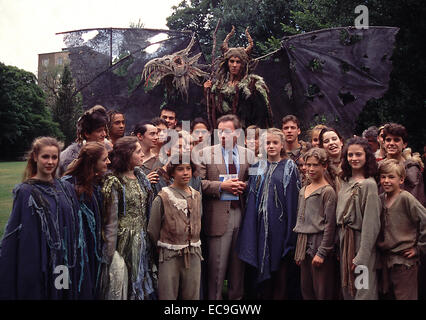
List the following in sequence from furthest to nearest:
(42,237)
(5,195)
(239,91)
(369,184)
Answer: (5,195), (239,91), (369,184), (42,237)

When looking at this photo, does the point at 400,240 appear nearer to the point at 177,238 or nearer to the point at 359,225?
the point at 359,225

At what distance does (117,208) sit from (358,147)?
211 centimetres

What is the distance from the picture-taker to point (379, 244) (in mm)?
3451

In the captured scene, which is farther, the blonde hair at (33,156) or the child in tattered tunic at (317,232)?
the child in tattered tunic at (317,232)

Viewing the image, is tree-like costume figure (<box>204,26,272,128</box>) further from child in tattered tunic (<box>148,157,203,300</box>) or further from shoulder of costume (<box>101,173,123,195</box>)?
shoulder of costume (<box>101,173,123,195</box>)

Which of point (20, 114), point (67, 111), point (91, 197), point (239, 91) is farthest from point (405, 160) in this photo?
point (67, 111)

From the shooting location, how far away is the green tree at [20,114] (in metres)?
33.9

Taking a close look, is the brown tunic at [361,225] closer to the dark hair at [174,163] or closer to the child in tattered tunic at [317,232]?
the child in tattered tunic at [317,232]

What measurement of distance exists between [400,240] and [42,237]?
2.83 m

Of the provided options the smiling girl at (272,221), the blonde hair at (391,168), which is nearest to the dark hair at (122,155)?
the smiling girl at (272,221)

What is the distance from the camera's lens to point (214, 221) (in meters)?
3.87

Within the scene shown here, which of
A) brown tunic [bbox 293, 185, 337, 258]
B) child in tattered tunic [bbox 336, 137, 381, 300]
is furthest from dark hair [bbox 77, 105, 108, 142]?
child in tattered tunic [bbox 336, 137, 381, 300]

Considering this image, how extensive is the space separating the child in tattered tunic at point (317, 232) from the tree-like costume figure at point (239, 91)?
1.68 meters

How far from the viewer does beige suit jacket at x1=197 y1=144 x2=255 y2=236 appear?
12.7 feet
